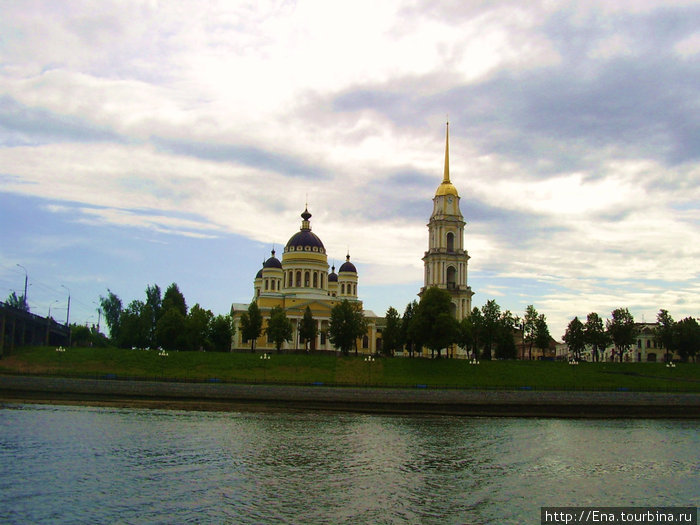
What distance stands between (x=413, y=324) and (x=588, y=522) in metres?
61.3

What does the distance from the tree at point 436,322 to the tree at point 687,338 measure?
36.2m

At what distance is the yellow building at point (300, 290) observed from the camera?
105188mm

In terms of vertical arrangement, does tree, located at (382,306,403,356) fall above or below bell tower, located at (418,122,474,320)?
below

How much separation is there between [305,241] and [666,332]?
189 ft

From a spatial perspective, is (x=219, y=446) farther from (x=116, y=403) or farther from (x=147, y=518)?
(x=116, y=403)

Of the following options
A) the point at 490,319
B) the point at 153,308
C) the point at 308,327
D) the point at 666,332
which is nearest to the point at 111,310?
the point at 153,308

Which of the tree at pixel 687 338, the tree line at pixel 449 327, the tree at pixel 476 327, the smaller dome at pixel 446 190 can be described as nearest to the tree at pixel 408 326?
the tree line at pixel 449 327

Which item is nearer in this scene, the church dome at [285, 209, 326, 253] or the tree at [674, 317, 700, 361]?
the tree at [674, 317, 700, 361]

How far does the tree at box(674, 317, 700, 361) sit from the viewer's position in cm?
9725

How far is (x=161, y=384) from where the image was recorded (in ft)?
203

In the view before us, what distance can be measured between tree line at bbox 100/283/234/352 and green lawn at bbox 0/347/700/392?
30.2 ft

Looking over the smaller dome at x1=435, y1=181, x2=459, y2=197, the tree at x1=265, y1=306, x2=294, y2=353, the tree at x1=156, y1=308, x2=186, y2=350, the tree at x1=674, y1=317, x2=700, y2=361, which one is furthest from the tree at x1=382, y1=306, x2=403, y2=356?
the tree at x1=674, y1=317, x2=700, y2=361

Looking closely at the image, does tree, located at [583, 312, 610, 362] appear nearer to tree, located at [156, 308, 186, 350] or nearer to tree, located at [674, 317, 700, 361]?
tree, located at [674, 317, 700, 361]

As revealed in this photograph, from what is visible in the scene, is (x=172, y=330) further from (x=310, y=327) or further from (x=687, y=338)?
(x=687, y=338)
